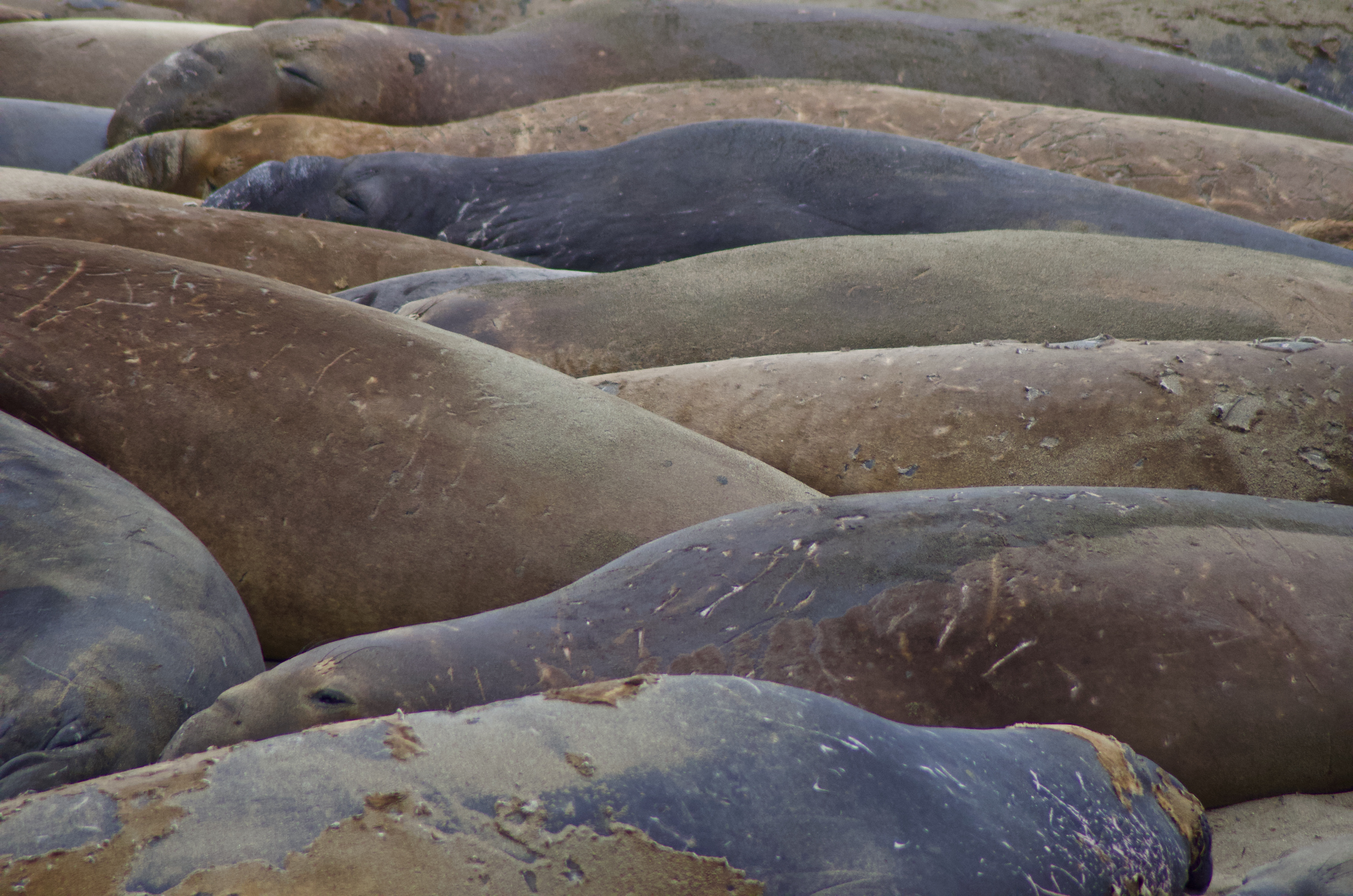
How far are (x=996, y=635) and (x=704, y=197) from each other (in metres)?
1.98

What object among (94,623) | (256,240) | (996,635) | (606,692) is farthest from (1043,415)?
(256,240)

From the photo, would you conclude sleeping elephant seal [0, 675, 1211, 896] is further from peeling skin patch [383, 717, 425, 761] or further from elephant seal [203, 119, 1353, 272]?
elephant seal [203, 119, 1353, 272]

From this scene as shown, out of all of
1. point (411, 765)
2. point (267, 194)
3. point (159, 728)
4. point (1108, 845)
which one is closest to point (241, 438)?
point (159, 728)

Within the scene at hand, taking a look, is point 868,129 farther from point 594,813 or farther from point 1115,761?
point 594,813

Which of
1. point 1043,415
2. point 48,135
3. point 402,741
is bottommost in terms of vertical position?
point 48,135

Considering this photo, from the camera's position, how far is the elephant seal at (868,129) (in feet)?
10.5

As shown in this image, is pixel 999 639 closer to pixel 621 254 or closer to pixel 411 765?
pixel 411 765

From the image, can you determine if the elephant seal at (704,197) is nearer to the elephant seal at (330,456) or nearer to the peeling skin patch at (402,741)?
the elephant seal at (330,456)

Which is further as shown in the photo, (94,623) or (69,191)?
(69,191)

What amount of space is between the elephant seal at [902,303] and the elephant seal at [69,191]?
0.92m

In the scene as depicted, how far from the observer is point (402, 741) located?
78 cm

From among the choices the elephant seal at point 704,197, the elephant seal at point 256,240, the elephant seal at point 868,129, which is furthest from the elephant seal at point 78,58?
the elephant seal at point 256,240

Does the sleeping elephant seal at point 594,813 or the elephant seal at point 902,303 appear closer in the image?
the sleeping elephant seal at point 594,813

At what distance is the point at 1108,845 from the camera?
88 centimetres
